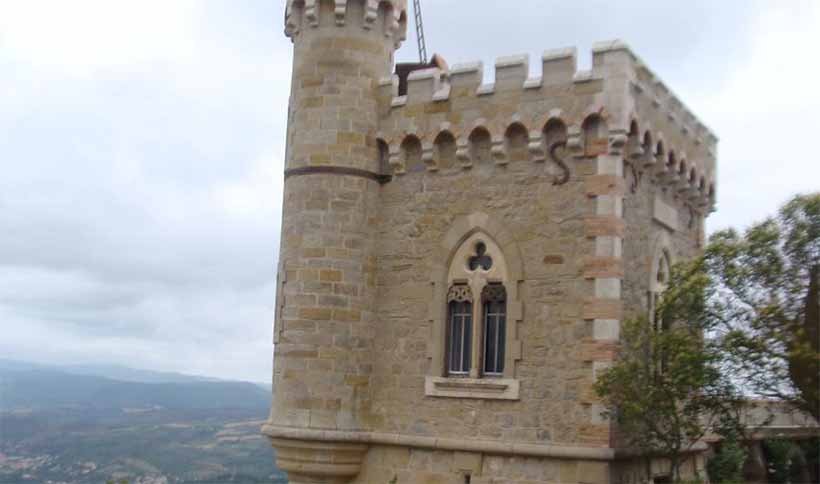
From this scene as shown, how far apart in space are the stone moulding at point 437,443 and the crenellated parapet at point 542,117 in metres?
4.06

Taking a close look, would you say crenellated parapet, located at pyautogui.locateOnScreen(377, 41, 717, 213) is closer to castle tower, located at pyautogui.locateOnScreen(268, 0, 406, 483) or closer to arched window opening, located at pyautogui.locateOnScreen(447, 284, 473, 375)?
castle tower, located at pyautogui.locateOnScreen(268, 0, 406, 483)

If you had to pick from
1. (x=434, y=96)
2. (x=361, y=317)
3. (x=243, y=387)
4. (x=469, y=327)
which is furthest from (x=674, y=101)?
(x=243, y=387)

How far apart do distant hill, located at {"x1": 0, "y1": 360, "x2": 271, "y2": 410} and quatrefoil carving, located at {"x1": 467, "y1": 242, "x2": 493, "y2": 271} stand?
123m

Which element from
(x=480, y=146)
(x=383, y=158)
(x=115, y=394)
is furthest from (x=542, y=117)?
(x=115, y=394)

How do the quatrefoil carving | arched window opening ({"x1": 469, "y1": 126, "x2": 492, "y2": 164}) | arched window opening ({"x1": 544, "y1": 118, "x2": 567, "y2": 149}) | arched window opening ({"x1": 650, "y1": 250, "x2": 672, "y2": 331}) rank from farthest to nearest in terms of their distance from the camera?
arched window opening ({"x1": 469, "y1": 126, "x2": 492, "y2": 164}) < the quatrefoil carving < arched window opening ({"x1": 650, "y1": 250, "x2": 672, "y2": 331}) < arched window opening ({"x1": 544, "y1": 118, "x2": 567, "y2": 149})

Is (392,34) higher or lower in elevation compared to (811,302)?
higher

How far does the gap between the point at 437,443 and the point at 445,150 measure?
4.65 metres

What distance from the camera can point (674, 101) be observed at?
17.5 meters

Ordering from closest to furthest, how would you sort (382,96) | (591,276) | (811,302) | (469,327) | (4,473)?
(811,302) < (591,276) < (469,327) < (382,96) < (4,473)

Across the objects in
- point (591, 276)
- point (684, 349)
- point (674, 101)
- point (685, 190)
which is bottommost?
point (684, 349)

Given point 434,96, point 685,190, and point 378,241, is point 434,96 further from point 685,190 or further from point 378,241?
point 685,190

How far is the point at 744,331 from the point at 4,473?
194 feet

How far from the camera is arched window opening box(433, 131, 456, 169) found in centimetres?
1664

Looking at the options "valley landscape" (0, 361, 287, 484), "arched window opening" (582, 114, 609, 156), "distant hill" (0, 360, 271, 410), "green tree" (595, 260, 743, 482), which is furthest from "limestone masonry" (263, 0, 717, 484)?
"distant hill" (0, 360, 271, 410)
